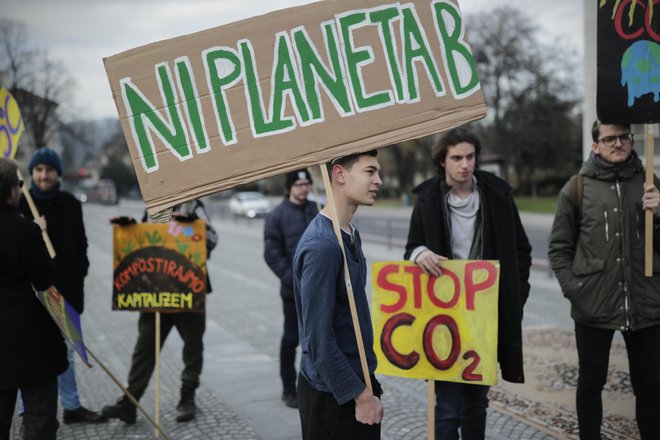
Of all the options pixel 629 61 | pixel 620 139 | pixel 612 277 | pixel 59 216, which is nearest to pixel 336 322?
pixel 612 277

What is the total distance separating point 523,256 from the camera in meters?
3.42

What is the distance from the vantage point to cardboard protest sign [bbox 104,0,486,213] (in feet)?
7.82

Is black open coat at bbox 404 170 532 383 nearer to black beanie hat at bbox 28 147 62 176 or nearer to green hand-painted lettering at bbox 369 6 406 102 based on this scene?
green hand-painted lettering at bbox 369 6 406 102

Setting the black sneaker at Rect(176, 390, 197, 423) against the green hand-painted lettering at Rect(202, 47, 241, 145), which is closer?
the green hand-painted lettering at Rect(202, 47, 241, 145)

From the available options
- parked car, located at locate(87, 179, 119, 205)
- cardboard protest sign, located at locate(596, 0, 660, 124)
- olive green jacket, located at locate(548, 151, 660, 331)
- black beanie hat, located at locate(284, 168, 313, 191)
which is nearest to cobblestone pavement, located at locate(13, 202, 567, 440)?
olive green jacket, located at locate(548, 151, 660, 331)

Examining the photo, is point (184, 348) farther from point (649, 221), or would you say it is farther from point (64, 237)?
point (649, 221)

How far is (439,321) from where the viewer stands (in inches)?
123

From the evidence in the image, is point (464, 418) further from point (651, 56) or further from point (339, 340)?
point (651, 56)

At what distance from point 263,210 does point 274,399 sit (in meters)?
29.4

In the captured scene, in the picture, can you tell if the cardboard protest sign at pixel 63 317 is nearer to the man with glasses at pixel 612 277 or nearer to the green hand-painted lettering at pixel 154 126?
the green hand-painted lettering at pixel 154 126

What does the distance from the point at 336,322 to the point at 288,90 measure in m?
0.94

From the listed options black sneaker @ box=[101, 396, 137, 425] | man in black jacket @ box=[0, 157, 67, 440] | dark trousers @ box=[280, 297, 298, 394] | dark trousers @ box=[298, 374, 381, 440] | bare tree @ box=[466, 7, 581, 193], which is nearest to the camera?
dark trousers @ box=[298, 374, 381, 440]

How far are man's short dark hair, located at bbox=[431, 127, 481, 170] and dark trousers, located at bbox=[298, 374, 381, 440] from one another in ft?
4.96

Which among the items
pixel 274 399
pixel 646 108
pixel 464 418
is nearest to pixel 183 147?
pixel 464 418
